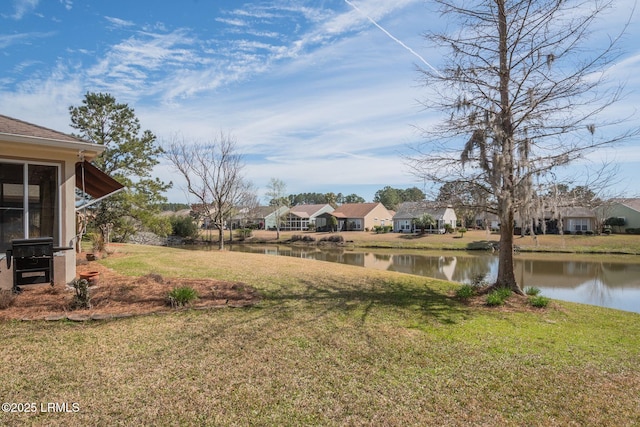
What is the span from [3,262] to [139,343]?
157 inches

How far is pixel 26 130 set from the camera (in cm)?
732

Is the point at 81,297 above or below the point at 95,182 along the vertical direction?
below

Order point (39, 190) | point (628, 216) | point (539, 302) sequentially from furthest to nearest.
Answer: point (628, 216) → point (539, 302) → point (39, 190)

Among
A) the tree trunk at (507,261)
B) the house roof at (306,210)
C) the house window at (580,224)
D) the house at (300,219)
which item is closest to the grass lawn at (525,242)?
the house window at (580,224)

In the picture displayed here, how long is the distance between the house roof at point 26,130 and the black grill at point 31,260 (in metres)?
1.98

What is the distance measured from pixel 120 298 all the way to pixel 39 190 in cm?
275

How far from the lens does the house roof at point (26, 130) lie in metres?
6.91

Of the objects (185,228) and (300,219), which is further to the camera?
(300,219)

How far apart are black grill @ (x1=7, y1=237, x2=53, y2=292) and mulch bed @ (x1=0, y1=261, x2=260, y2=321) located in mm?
281

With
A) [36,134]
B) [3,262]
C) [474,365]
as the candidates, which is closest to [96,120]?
[36,134]

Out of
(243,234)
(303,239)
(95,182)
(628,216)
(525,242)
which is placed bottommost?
(525,242)

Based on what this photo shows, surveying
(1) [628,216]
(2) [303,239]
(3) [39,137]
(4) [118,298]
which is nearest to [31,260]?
(4) [118,298]

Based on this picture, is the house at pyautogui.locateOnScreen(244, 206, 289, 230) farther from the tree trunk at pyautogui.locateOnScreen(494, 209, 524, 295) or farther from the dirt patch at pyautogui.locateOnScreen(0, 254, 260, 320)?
the tree trunk at pyautogui.locateOnScreen(494, 209, 524, 295)

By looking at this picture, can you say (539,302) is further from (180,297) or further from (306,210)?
(306,210)
